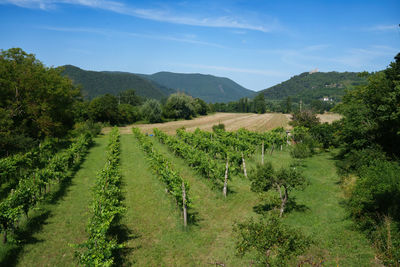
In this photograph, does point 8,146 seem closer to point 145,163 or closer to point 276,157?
point 145,163

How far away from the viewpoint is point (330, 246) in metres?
9.75

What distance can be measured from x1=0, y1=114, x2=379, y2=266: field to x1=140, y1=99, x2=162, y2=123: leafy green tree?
52.6 meters

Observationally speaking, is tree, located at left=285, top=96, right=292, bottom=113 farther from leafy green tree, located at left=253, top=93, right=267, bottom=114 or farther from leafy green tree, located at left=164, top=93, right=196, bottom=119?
leafy green tree, located at left=164, top=93, right=196, bottom=119

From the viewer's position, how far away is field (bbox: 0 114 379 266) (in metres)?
9.16

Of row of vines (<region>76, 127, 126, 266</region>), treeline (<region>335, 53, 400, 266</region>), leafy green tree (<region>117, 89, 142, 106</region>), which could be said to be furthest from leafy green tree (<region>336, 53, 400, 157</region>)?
leafy green tree (<region>117, 89, 142, 106</region>)

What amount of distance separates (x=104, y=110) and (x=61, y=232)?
177ft

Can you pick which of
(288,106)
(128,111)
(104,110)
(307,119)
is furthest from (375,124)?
(288,106)

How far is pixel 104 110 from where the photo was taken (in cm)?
6078

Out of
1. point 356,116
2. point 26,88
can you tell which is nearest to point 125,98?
point 26,88

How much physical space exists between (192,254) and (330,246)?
567 centimetres

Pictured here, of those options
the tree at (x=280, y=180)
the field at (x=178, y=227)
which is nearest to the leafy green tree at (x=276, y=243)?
the field at (x=178, y=227)

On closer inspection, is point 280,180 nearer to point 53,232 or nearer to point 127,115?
point 53,232

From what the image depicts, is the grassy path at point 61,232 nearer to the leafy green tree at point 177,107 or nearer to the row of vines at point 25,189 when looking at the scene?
the row of vines at point 25,189

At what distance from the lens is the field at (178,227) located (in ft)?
30.0
